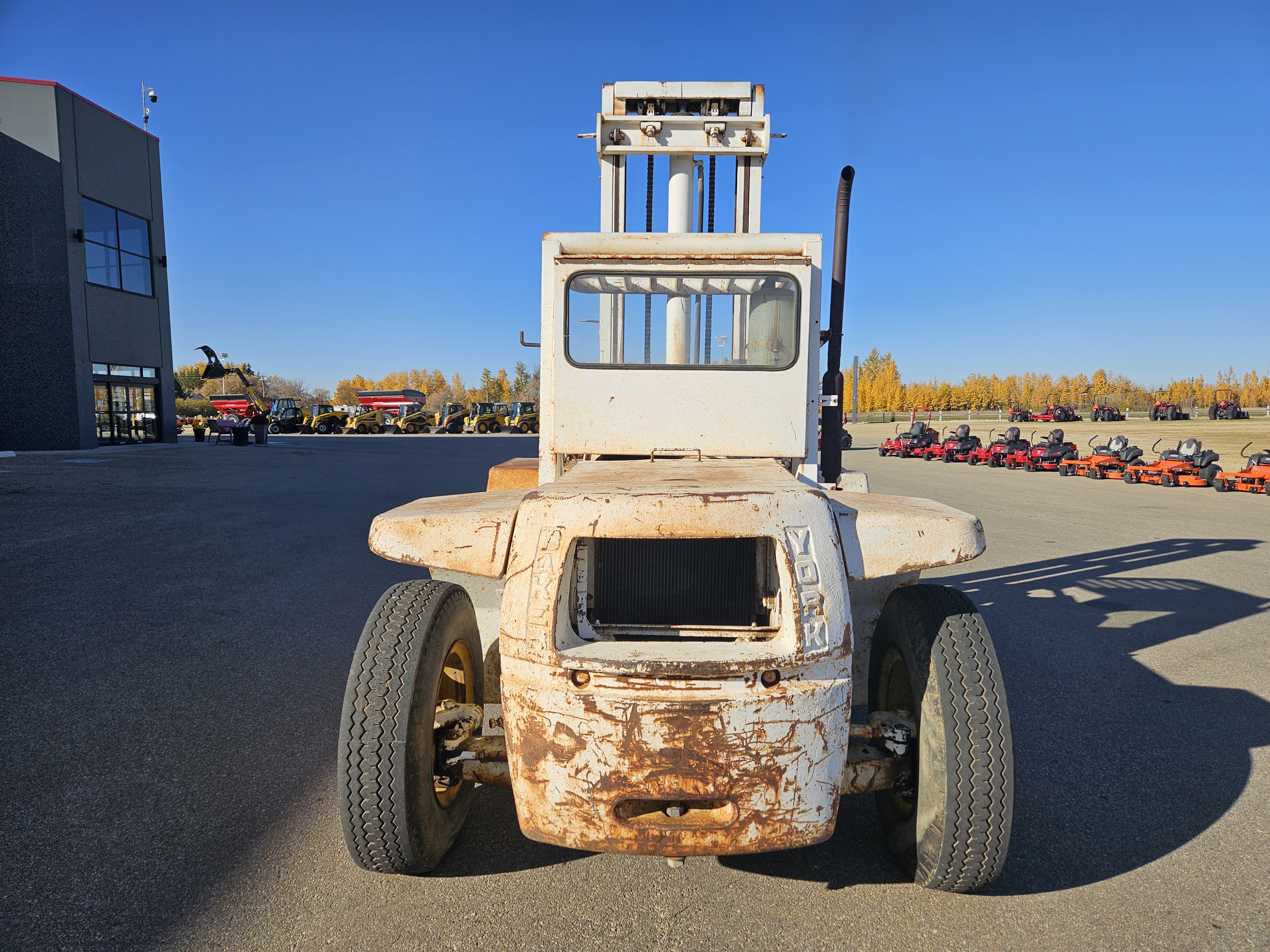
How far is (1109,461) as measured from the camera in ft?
60.1

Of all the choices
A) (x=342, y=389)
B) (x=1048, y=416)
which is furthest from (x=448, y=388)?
(x=1048, y=416)

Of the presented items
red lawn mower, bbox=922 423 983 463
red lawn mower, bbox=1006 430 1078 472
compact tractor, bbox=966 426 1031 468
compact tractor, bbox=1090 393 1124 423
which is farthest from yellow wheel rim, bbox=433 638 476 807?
compact tractor, bbox=1090 393 1124 423

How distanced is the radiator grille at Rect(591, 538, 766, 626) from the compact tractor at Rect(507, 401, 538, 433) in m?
40.7

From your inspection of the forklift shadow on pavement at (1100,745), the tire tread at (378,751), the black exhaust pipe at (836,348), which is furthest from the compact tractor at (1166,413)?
the tire tread at (378,751)

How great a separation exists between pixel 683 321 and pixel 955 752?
2190 millimetres

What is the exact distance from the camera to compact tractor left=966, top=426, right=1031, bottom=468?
2225 centimetres

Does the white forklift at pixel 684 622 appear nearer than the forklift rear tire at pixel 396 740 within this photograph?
Yes

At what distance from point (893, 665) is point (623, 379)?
1.65 m

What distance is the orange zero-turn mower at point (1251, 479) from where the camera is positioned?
48.8 ft

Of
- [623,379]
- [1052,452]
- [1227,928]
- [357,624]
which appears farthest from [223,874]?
[1052,452]

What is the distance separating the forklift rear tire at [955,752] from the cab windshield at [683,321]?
137 centimetres

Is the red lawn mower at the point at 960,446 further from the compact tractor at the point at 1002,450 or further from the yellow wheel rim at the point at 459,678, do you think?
the yellow wheel rim at the point at 459,678

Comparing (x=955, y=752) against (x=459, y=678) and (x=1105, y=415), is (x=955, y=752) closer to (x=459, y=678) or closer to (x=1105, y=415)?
(x=459, y=678)

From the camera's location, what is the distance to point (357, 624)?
5406 millimetres
